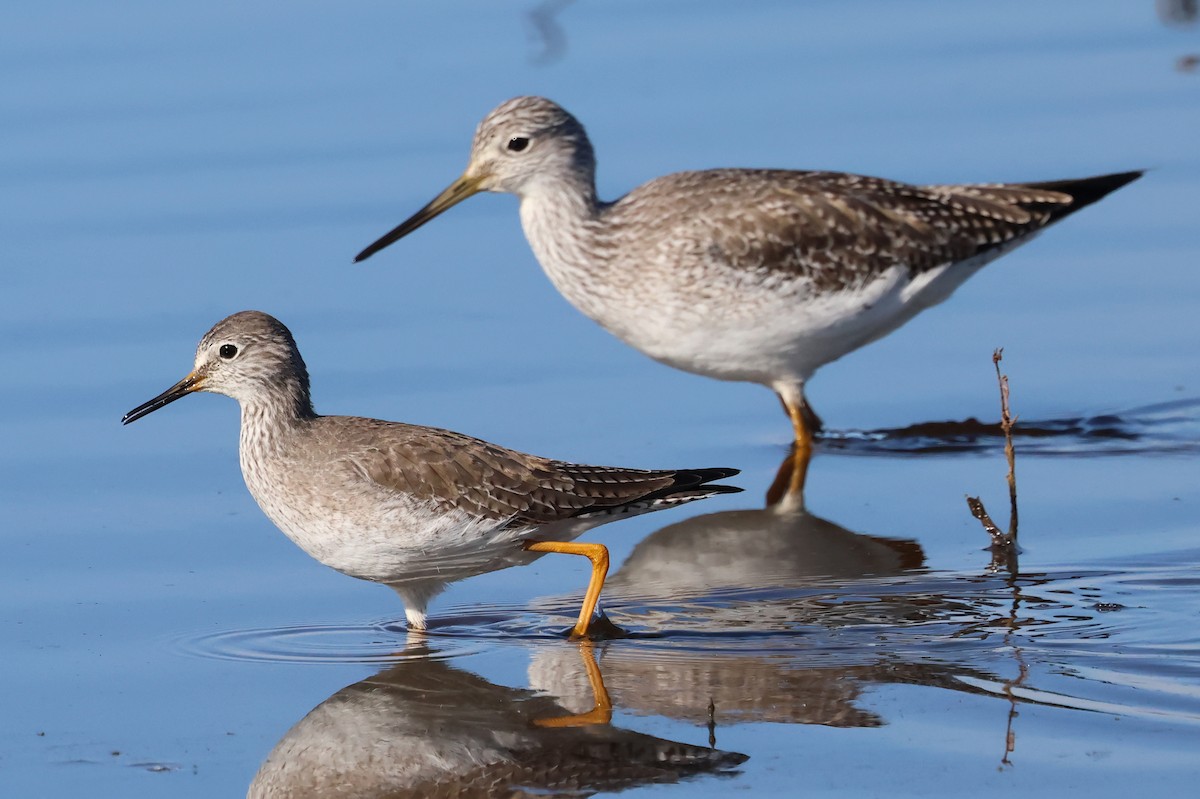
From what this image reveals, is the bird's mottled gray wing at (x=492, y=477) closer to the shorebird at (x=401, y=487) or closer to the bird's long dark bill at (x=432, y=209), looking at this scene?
the shorebird at (x=401, y=487)

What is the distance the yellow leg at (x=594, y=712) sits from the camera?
7055 millimetres

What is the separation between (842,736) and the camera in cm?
681

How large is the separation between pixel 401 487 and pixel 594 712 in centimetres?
140

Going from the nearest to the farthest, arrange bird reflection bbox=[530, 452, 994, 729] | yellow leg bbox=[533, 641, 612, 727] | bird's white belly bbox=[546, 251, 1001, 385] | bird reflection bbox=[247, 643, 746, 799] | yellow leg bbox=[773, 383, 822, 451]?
bird reflection bbox=[247, 643, 746, 799] < yellow leg bbox=[533, 641, 612, 727] < bird reflection bbox=[530, 452, 994, 729] < bird's white belly bbox=[546, 251, 1001, 385] < yellow leg bbox=[773, 383, 822, 451]

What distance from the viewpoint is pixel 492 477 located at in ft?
27.0

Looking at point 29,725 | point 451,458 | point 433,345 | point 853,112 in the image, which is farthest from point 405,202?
point 29,725

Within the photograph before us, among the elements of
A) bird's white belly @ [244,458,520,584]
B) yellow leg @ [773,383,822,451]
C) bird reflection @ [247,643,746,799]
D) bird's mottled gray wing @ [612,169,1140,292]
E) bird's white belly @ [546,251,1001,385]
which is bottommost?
bird reflection @ [247,643,746,799]

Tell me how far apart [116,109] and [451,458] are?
6.97 metres

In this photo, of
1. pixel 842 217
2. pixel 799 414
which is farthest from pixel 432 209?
pixel 799 414

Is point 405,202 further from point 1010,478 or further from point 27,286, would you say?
point 1010,478

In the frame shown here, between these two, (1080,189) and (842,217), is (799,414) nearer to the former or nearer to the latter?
(842,217)

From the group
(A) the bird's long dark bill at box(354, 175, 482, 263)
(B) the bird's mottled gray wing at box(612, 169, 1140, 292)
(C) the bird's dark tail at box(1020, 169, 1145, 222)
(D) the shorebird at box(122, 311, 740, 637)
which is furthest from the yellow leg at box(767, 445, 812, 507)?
(A) the bird's long dark bill at box(354, 175, 482, 263)

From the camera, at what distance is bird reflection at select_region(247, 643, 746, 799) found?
21.6ft

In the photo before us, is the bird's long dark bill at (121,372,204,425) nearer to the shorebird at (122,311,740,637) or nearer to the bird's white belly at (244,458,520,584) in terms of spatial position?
the shorebird at (122,311,740,637)
